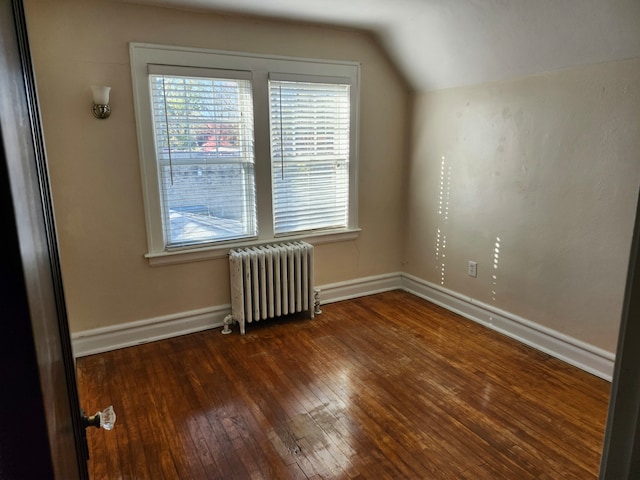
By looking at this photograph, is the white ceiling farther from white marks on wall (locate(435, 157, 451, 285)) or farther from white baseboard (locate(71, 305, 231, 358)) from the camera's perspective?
white baseboard (locate(71, 305, 231, 358))

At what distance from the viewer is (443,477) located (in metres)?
1.90

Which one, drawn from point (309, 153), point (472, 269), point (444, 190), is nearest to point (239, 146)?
point (309, 153)

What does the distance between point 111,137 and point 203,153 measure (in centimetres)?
62

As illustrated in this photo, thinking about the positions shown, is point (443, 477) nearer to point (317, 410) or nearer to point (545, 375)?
point (317, 410)

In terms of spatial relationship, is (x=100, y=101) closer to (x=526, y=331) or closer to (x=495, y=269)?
(x=495, y=269)

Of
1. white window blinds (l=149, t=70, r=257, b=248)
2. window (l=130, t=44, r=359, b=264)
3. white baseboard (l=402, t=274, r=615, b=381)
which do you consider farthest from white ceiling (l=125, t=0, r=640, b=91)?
white baseboard (l=402, t=274, r=615, b=381)

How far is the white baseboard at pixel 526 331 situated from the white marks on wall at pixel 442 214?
218 mm

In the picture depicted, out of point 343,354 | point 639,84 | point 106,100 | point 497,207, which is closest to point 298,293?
point 343,354

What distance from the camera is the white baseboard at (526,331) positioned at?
2.72m

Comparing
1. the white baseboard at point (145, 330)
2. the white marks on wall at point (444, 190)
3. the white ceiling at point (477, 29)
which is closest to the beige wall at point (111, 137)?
the white baseboard at point (145, 330)

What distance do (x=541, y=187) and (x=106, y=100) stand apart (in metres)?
2.99

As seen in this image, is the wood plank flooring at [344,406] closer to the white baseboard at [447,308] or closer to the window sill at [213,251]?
the white baseboard at [447,308]

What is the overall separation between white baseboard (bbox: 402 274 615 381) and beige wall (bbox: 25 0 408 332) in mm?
1948

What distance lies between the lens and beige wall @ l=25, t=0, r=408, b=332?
267 cm
